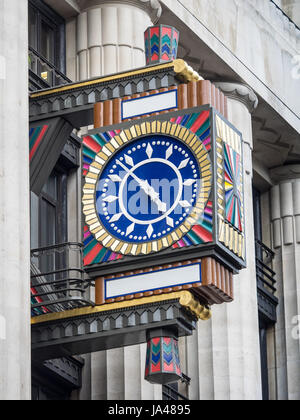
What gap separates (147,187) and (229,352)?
969cm

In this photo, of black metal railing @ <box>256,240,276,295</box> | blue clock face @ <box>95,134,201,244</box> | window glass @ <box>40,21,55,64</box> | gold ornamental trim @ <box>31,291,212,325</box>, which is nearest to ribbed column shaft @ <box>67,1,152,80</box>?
window glass @ <box>40,21,55,64</box>

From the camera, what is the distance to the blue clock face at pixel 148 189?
2762 centimetres

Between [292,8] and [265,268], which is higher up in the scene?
[292,8]

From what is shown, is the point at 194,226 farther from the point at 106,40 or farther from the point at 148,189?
the point at 106,40

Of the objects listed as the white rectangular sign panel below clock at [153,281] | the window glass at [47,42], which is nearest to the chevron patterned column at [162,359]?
the white rectangular sign panel below clock at [153,281]

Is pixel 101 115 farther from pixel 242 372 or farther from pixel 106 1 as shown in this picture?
pixel 242 372

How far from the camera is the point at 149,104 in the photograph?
28.6 metres

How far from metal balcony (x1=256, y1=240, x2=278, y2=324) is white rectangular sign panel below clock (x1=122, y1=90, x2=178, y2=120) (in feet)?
44.5

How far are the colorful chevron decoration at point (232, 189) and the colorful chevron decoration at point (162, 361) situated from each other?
2230 millimetres

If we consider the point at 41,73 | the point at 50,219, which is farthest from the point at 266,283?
the point at 41,73

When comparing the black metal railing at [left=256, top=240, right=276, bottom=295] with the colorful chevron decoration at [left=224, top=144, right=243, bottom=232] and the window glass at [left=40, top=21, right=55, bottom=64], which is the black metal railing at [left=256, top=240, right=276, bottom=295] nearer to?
the window glass at [left=40, top=21, right=55, bottom=64]

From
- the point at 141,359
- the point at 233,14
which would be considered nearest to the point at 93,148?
the point at 141,359

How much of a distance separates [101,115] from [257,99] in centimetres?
1210

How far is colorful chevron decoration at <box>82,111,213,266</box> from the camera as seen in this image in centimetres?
2727
